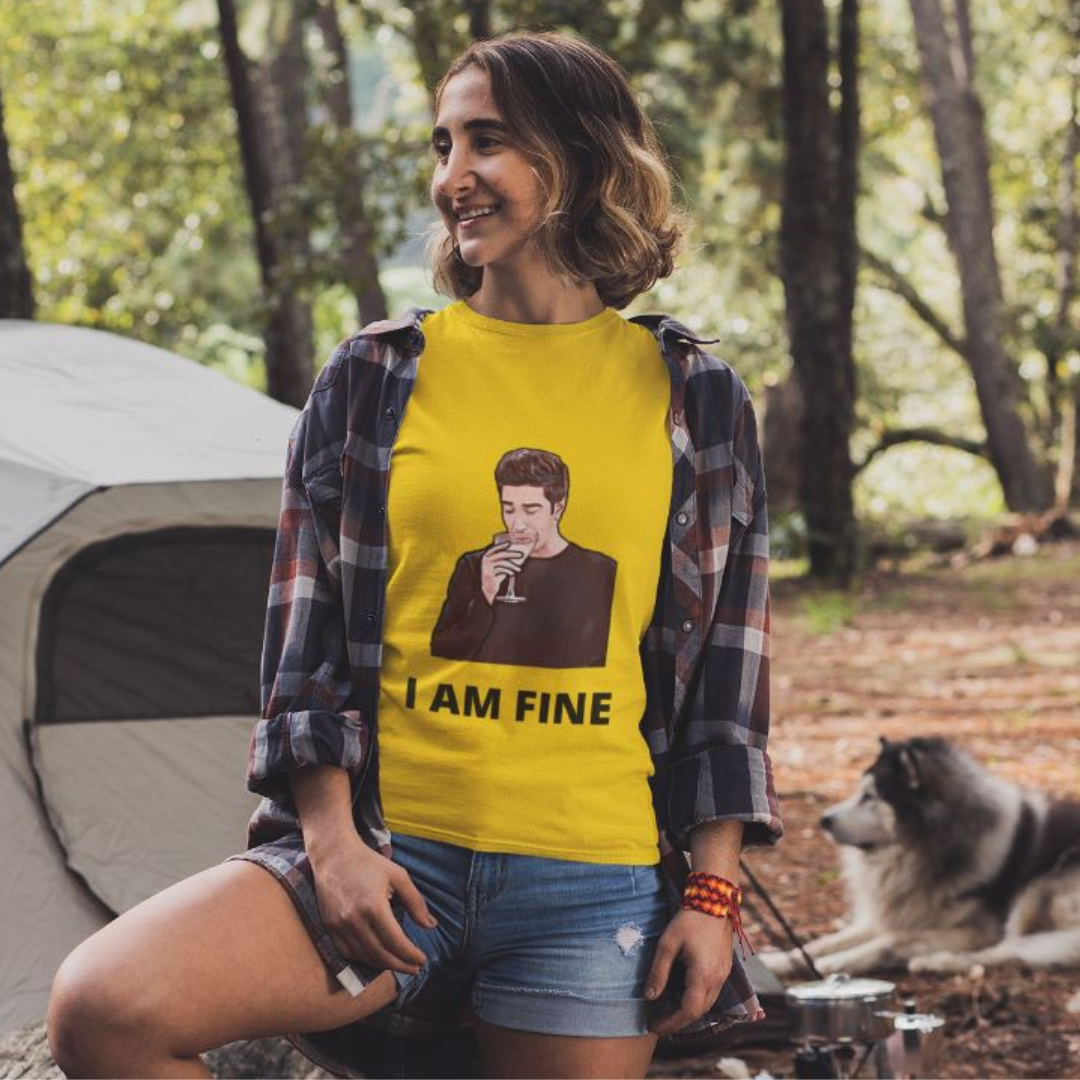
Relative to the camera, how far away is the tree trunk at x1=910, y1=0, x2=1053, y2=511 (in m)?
17.5

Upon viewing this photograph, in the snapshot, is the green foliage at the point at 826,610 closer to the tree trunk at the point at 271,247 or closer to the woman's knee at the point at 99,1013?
the tree trunk at the point at 271,247

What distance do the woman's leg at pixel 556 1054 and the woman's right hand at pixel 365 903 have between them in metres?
0.15

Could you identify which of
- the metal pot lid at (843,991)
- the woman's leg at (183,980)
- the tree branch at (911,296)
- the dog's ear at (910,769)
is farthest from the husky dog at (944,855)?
the tree branch at (911,296)

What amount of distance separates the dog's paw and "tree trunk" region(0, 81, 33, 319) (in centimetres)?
449

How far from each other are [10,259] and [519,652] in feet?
19.2

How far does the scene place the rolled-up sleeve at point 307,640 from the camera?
5.65ft

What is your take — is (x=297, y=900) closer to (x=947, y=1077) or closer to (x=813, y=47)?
(x=947, y=1077)

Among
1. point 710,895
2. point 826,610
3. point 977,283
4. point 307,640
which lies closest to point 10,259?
point 307,640

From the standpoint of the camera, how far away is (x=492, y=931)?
69.2 inches

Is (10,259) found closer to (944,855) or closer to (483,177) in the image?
(944,855)

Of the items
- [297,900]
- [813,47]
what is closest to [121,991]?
[297,900]

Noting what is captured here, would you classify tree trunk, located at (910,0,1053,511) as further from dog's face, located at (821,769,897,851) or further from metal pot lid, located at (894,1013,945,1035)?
metal pot lid, located at (894,1013,945,1035)

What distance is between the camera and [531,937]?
69.4 inches

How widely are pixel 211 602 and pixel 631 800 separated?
3169 millimetres
